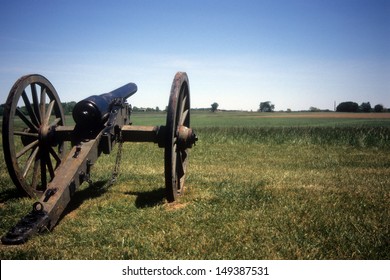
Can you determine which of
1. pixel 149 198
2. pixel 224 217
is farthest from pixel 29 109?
pixel 224 217

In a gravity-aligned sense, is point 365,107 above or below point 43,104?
above

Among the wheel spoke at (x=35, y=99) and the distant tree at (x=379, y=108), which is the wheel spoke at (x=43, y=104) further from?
the distant tree at (x=379, y=108)

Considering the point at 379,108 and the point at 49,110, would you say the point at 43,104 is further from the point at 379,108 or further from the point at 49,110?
the point at 379,108

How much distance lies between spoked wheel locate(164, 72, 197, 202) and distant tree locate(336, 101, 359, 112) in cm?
7704

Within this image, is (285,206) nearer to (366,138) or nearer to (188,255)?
(188,255)

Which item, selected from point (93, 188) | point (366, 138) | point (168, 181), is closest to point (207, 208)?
point (168, 181)

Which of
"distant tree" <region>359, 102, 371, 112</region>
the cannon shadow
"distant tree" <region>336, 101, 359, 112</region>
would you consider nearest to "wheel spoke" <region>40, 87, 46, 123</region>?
the cannon shadow

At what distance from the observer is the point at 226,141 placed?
15.2m

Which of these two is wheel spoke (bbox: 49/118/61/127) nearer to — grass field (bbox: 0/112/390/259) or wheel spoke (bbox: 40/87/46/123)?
wheel spoke (bbox: 40/87/46/123)

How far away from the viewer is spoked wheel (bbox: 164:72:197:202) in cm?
387

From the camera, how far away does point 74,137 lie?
4605 millimetres

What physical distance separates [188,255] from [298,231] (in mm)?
1396

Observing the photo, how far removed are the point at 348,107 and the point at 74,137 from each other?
8109 centimetres

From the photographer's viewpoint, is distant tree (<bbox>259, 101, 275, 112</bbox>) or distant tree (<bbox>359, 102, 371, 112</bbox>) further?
distant tree (<bbox>259, 101, 275, 112</bbox>)
